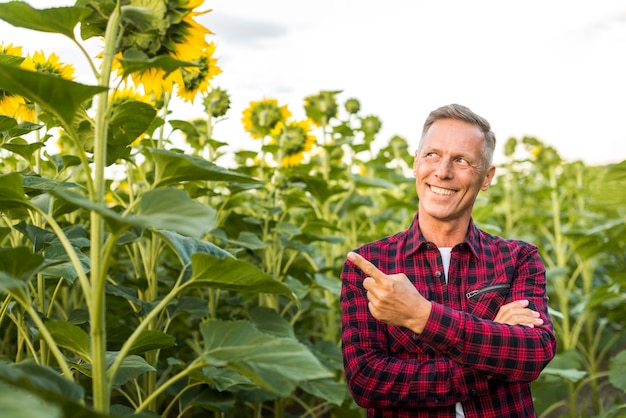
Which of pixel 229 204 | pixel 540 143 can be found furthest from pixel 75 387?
pixel 540 143

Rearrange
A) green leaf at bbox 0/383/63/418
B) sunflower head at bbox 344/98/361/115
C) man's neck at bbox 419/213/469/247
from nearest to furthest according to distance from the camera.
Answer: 1. green leaf at bbox 0/383/63/418
2. man's neck at bbox 419/213/469/247
3. sunflower head at bbox 344/98/361/115

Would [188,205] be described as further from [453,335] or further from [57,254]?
[453,335]

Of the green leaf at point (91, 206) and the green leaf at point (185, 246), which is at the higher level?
the green leaf at point (91, 206)

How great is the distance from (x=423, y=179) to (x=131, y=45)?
2.81ft

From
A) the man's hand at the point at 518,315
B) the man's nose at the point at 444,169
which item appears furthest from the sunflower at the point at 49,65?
the man's hand at the point at 518,315

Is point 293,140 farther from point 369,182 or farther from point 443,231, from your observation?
point 443,231

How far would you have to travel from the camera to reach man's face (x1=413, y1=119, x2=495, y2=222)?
1673 mm

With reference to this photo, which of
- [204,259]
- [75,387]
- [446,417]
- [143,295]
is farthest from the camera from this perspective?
[143,295]

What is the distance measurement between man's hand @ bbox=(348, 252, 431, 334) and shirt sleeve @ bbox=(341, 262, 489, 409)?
6cm

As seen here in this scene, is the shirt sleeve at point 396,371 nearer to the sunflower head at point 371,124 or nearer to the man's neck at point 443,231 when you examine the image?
the man's neck at point 443,231

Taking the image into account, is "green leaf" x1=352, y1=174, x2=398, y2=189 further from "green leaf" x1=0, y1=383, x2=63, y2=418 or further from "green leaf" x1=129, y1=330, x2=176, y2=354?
"green leaf" x1=0, y1=383, x2=63, y2=418

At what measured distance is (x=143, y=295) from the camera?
2.19m

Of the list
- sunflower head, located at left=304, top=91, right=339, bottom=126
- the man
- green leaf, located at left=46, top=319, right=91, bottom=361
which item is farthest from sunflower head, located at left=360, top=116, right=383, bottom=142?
green leaf, located at left=46, top=319, right=91, bottom=361

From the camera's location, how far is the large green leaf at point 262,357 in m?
0.90
